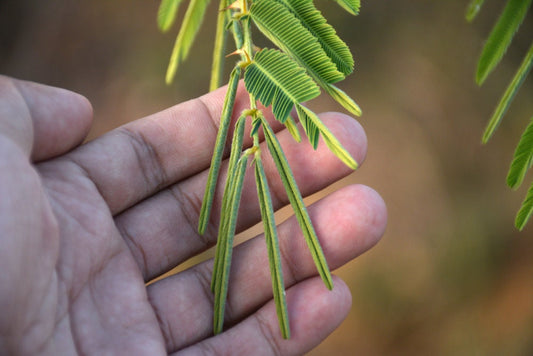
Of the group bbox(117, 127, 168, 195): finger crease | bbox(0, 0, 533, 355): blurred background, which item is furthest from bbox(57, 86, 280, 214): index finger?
bbox(0, 0, 533, 355): blurred background

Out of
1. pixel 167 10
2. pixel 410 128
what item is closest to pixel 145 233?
pixel 167 10

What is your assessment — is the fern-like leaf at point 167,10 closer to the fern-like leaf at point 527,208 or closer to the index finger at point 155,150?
the index finger at point 155,150

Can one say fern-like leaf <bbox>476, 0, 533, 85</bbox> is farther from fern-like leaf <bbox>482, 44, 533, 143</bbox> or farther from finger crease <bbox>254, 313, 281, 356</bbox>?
finger crease <bbox>254, 313, 281, 356</bbox>

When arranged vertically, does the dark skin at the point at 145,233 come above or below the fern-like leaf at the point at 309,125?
below

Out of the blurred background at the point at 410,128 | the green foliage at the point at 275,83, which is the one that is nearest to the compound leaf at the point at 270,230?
the green foliage at the point at 275,83

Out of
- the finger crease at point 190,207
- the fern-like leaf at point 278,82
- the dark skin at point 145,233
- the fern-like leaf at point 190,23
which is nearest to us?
the fern-like leaf at point 278,82

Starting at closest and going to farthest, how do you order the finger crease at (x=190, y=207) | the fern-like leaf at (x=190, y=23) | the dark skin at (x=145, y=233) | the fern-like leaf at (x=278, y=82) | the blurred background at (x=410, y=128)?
1. the fern-like leaf at (x=278, y=82)
2. the dark skin at (x=145, y=233)
3. the fern-like leaf at (x=190, y=23)
4. the finger crease at (x=190, y=207)
5. the blurred background at (x=410, y=128)
